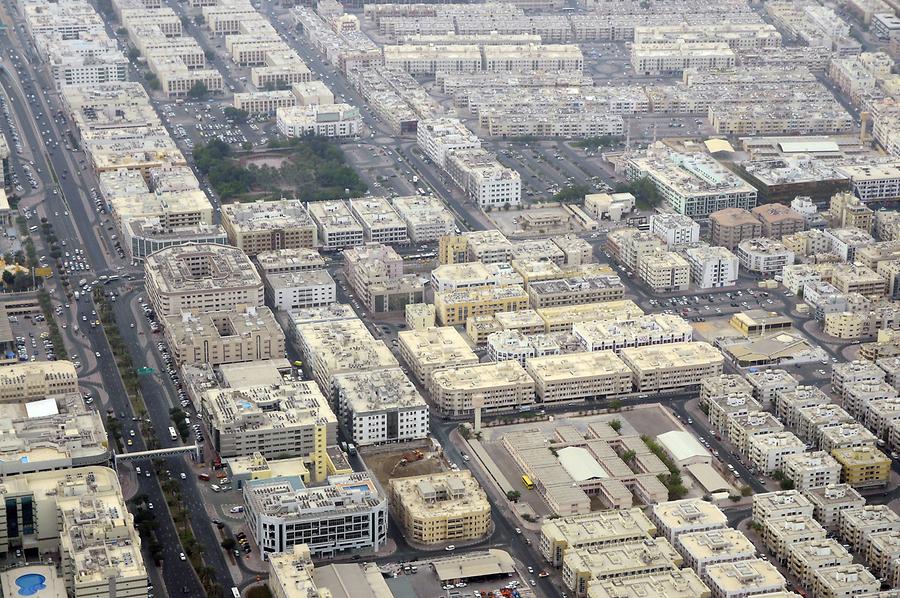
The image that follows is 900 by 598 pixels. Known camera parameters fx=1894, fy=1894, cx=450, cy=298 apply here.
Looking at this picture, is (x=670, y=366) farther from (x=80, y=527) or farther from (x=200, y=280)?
(x=80, y=527)

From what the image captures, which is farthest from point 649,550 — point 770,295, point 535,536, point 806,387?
point 770,295

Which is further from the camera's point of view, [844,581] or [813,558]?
[813,558]

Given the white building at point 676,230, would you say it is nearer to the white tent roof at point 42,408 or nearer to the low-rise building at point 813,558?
the low-rise building at point 813,558

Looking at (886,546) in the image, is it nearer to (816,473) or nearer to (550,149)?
(816,473)

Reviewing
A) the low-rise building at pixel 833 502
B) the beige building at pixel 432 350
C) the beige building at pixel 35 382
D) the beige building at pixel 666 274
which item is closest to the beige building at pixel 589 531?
the low-rise building at pixel 833 502

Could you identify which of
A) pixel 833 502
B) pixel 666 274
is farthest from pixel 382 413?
pixel 666 274
